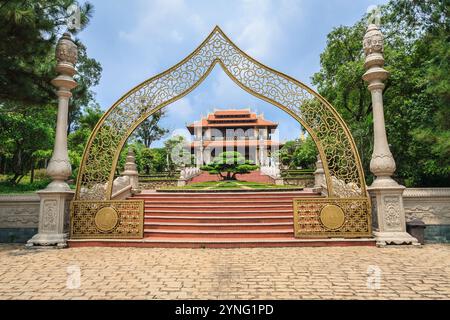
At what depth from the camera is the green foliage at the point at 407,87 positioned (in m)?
5.64

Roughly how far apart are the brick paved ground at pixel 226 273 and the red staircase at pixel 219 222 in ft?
0.95

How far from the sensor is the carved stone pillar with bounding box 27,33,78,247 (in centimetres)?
530

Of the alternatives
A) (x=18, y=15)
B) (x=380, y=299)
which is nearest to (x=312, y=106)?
(x=380, y=299)

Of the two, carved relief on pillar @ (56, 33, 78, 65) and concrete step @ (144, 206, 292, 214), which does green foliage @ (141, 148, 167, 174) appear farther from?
carved relief on pillar @ (56, 33, 78, 65)

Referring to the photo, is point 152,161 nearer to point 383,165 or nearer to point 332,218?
point 332,218

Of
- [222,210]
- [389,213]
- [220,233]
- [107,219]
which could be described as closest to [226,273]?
[220,233]

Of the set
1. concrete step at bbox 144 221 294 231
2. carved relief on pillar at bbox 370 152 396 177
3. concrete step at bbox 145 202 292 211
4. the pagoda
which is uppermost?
the pagoda

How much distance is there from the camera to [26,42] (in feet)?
17.9

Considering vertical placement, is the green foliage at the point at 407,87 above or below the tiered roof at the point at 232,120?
below

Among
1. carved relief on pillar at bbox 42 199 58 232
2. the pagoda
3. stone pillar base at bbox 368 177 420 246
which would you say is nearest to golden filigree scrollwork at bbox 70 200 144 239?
carved relief on pillar at bbox 42 199 58 232

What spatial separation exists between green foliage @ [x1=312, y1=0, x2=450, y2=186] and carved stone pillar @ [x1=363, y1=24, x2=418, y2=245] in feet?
3.19

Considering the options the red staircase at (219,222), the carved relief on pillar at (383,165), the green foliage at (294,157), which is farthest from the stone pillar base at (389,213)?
the green foliage at (294,157)

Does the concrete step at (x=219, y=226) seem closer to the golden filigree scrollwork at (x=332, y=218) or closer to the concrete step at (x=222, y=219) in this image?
the concrete step at (x=222, y=219)

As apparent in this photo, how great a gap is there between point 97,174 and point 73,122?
22254mm
